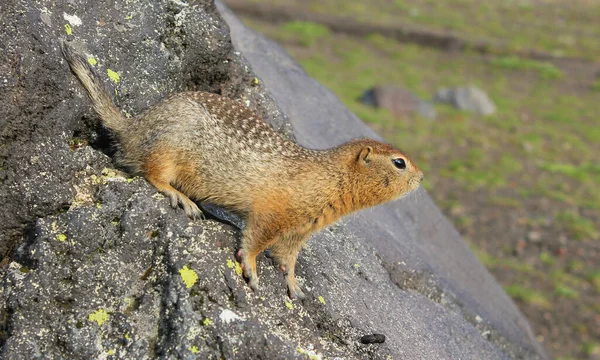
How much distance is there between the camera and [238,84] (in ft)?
21.0

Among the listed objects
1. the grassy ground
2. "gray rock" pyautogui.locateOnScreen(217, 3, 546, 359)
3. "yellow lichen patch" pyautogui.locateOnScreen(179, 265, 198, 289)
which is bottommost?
the grassy ground

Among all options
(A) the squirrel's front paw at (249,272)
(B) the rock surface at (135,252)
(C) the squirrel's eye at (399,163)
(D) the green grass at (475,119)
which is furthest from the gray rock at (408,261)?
(D) the green grass at (475,119)

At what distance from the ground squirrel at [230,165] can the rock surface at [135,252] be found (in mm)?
130

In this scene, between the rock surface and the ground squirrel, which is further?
the ground squirrel

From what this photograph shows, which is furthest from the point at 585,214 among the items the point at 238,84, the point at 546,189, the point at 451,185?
the point at 238,84

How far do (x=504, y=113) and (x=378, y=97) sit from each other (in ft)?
14.4

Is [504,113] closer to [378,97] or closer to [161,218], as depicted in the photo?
[378,97]

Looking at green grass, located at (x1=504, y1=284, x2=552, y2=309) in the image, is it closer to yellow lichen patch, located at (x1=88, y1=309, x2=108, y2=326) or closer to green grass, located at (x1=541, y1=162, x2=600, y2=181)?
green grass, located at (x1=541, y1=162, x2=600, y2=181)

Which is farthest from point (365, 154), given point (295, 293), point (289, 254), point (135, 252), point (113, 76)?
point (113, 76)

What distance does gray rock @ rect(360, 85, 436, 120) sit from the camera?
2067cm

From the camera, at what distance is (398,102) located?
20.8 meters

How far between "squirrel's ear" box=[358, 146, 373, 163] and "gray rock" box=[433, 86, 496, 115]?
56.5 ft

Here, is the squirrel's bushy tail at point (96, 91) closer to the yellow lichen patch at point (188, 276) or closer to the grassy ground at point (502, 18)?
the yellow lichen patch at point (188, 276)

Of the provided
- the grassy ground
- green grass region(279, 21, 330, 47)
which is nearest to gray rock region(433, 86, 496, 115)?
green grass region(279, 21, 330, 47)
